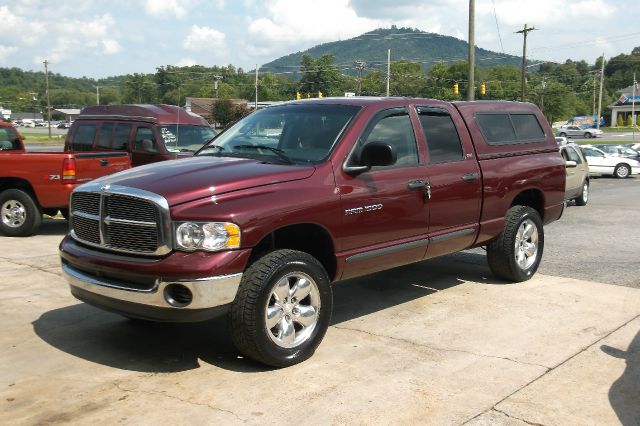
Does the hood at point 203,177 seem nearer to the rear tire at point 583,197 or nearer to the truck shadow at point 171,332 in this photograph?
the truck shadow at point 171,332

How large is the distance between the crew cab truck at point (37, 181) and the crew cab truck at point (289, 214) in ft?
16.1

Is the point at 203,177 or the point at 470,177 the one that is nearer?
the point at 203,177

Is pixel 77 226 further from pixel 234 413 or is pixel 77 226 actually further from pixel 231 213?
pixel 234 413

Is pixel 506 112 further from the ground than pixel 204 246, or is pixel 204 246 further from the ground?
pixel 506 112

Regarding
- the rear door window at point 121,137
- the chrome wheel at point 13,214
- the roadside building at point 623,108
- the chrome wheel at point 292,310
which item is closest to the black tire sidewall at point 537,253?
the chrome wheel at point 292,310

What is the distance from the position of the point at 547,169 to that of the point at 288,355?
4.26 m

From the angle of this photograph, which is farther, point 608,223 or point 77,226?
point 608,223

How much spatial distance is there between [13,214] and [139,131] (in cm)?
289

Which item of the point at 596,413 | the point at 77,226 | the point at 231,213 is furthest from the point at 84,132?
the point at 596,413

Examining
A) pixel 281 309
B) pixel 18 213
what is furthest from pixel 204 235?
pixel 18 213

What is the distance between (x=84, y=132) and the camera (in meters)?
13.2

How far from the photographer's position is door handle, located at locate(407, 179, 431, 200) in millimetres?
5586

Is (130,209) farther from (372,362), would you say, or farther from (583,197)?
(583,197)

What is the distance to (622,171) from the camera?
27.1m
